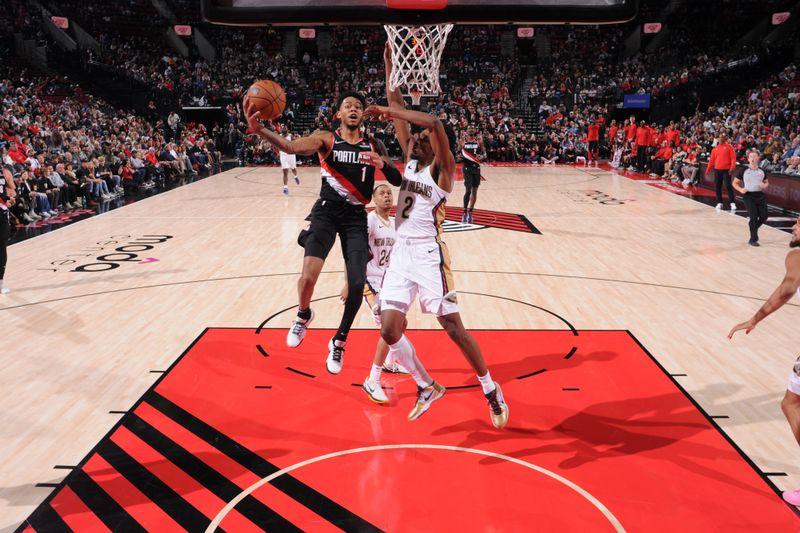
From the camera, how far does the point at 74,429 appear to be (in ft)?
15.1

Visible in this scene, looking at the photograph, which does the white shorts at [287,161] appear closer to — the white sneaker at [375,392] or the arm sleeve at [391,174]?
the arm sleeve at [391,174]

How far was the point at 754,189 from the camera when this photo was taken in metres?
10.3

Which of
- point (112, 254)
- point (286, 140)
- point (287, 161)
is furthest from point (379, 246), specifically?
point (287, 161)

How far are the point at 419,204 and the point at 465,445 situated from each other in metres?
1.56

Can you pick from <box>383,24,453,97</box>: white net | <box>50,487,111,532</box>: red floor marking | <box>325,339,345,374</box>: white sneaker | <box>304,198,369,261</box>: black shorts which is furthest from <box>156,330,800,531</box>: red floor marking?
<box>383,24,453,97</box>: white net

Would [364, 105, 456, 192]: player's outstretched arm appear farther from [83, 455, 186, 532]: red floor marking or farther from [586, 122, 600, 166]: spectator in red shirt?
[586, 122, 600, 166]: spectator in red shirt

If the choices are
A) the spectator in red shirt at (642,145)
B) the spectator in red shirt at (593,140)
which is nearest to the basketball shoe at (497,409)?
the spectator in red shirt at (642,145)

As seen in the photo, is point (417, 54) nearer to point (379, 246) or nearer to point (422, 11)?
point (422, 11)

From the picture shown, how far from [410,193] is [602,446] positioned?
79.6 inches

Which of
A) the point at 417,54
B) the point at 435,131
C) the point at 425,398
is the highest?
the point at 417,54

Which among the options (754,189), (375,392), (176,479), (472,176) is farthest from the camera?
(472,176)

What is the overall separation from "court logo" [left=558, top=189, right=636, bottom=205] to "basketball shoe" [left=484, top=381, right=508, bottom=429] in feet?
38.6

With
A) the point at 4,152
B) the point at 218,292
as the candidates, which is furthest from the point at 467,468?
the point at 4,152

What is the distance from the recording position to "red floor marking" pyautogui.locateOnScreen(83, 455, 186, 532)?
3525mm
